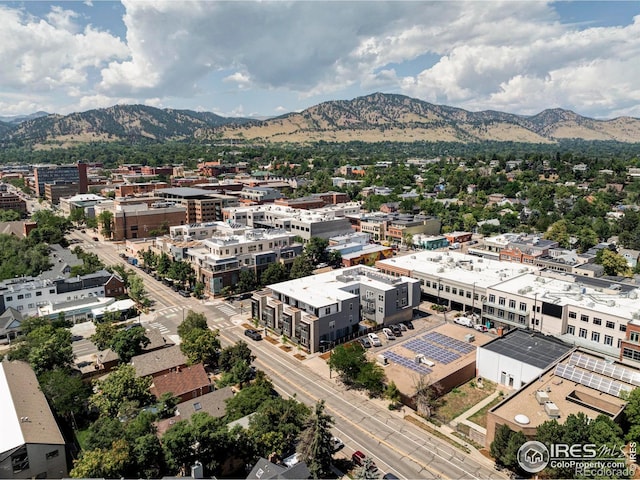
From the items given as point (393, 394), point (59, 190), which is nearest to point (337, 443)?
point (393, 394)

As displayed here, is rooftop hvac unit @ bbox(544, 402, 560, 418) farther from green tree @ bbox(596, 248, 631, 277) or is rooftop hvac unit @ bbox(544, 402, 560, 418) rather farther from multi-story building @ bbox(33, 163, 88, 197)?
multi-story building @ bbox(33, 163, 88, 197)

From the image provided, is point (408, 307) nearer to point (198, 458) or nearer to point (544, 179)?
point (198, 458)

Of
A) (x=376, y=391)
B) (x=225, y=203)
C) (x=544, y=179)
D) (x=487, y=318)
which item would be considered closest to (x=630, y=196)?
(x=544, y=179)

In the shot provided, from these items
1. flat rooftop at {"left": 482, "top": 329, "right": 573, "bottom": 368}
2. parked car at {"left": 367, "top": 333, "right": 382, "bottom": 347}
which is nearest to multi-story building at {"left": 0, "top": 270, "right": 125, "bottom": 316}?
parked car at {"left": 367, "top": 333, "right": 382, "bottom": 347}

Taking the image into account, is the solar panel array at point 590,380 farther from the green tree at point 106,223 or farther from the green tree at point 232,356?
the green tree at point 106,223

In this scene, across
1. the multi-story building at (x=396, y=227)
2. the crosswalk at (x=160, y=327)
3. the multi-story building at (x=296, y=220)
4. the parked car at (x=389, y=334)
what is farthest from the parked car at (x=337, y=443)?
the multi-story building at (x=396, y=227)
